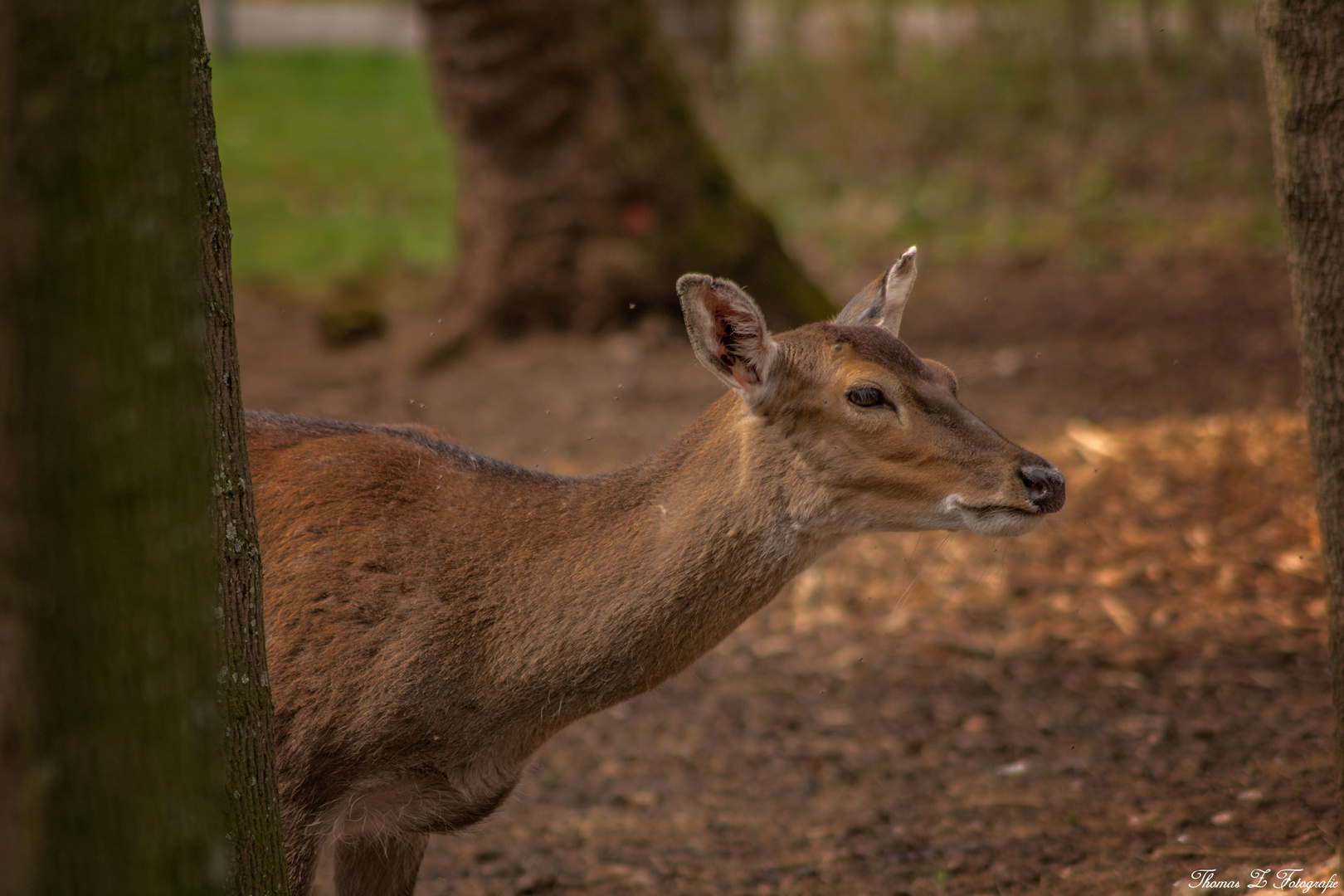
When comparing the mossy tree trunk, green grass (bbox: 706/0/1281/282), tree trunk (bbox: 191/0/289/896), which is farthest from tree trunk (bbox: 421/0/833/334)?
the mossy tree trunk

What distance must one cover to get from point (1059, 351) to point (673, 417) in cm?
285

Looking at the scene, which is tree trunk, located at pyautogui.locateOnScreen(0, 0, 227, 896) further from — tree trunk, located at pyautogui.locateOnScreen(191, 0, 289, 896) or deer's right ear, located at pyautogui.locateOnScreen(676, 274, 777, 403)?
deer's right ear, located at pyautogui.locateOnScreen(676, 274, 777, 403)

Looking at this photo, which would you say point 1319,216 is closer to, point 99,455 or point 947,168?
point 99,455

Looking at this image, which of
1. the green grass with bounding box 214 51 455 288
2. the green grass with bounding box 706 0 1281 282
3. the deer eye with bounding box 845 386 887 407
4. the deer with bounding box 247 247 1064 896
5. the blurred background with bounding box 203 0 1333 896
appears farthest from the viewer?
the green grass with bounding box 214 51 455 288

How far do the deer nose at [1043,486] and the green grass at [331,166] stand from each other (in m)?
10.0

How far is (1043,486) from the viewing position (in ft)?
11.3

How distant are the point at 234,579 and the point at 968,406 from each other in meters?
6.52

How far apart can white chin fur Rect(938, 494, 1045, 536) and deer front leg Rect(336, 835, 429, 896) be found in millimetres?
1642

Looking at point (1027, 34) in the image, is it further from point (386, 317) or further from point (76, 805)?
point (76, 805)

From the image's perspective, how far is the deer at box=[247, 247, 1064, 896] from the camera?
3357 mm

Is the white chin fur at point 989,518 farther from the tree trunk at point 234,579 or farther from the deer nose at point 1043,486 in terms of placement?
the tree trunk at point 234,579

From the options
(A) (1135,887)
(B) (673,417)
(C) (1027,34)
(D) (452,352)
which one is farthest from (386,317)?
(A) (1135,887)

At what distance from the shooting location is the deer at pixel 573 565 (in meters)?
3.36

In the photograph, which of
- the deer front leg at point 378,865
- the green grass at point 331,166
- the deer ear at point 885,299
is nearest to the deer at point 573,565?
the deer front leg at point 378,865
